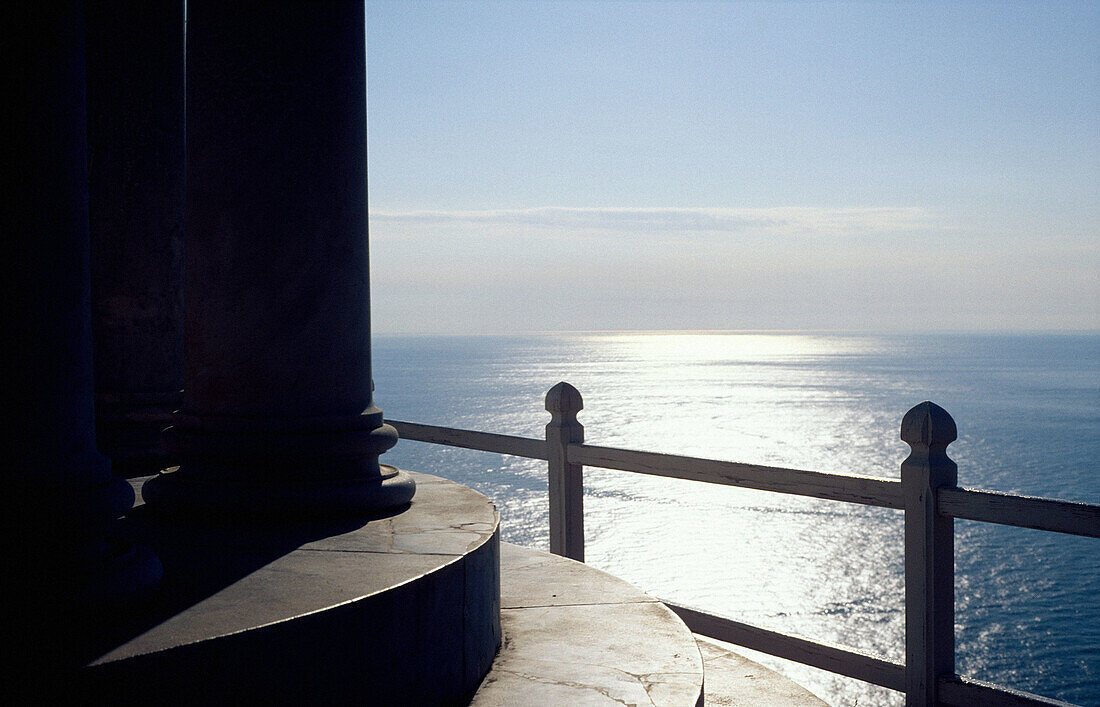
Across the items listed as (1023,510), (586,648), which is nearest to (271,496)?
(586,648)

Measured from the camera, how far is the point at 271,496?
3518 millimetres

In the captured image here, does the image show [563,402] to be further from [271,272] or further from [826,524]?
[826,524]

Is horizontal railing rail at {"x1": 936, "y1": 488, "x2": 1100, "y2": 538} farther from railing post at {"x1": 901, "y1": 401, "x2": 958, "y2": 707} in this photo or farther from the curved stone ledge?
the curved stone ledge

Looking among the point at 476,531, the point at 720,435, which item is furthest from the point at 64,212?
the point at 720,435

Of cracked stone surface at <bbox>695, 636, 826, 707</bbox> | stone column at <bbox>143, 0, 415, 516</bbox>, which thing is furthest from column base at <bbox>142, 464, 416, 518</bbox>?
cracked stone surface at <bbox>695, 636, 826, 707</bbox>

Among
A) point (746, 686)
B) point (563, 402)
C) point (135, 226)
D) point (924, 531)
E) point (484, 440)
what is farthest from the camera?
point (484, 440)

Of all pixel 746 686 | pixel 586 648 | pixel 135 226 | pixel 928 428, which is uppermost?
pixel 135 226

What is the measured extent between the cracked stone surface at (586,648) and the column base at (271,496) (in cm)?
79

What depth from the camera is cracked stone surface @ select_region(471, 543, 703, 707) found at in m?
2.89

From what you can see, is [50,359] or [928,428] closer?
[50,359]

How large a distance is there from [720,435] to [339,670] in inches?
3405

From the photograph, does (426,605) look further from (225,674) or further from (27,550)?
(27,550)

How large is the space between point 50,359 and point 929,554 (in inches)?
147

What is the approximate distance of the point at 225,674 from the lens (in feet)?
7.51
